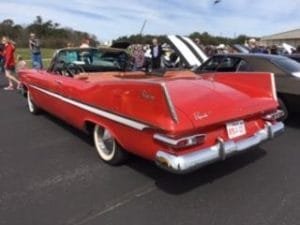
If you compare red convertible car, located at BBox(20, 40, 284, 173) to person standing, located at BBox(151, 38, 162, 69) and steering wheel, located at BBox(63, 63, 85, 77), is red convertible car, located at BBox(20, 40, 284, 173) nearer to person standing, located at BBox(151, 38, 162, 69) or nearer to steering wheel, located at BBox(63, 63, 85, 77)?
steering wheel, located at BBox(63, 63, 85, 77)

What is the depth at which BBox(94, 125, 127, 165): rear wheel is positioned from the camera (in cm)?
480

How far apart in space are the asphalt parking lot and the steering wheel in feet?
3.68

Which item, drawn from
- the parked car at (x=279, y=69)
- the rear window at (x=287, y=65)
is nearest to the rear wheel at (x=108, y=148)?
the parked car at (x=279, y=69)

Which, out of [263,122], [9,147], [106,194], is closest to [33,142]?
[9,147]

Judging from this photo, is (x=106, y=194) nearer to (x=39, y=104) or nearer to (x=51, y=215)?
(x=51, y=215)

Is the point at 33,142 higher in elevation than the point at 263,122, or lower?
lower

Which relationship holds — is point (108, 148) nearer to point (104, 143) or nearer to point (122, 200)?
point (104, 143)

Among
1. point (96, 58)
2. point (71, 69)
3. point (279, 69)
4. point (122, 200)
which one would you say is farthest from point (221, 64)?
point (122, 200)

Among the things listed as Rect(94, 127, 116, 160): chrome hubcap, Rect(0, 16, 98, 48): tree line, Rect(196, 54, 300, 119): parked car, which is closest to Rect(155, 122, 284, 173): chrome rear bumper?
Rect(94, 127, 116, 160): chrome hubcap

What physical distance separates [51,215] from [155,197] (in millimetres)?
1008

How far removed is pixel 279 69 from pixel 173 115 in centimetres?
399

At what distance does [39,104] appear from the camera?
24.1ft

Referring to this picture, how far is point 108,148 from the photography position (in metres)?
5.04

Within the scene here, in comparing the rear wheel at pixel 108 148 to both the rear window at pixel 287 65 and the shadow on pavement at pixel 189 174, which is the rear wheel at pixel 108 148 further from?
the rear window at pixel 287 65
